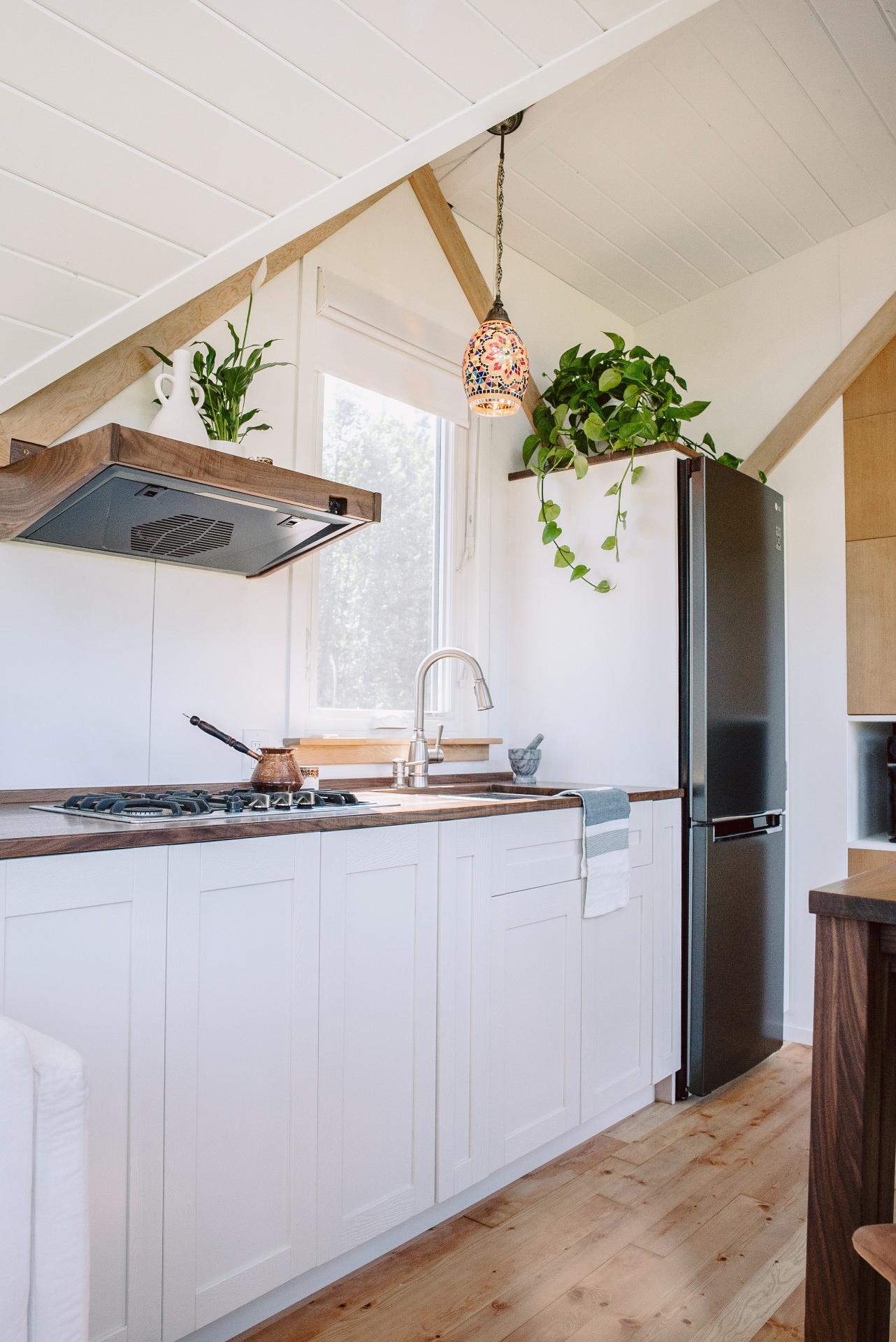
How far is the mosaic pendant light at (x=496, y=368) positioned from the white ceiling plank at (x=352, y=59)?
0.96m

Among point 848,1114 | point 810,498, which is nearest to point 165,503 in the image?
point 848,1114

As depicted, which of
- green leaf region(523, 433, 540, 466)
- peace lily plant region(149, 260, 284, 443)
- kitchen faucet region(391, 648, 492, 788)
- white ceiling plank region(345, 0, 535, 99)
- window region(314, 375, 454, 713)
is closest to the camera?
white ceiling plank region(345, 0, 535, 99)

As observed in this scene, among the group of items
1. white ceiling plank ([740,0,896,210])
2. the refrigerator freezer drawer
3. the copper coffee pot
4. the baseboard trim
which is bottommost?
the baseboard trim

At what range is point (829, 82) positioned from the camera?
8.82 feet

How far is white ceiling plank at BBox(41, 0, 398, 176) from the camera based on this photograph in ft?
4.45

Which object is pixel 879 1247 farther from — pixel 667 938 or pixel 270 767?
pixel 667 938

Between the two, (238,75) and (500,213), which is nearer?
(238,75)

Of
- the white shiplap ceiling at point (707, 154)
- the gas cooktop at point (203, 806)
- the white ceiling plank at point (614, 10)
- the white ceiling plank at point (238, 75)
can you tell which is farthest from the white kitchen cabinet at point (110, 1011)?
the white shiplap ceiling at point (707, 154)

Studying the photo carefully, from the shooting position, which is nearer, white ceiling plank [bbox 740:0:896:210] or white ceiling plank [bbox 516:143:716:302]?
white ceiling plank [bbox 740:0:896:210]

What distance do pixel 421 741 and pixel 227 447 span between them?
1021 mm

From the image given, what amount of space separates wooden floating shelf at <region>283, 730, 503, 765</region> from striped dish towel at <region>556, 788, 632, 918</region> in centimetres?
56

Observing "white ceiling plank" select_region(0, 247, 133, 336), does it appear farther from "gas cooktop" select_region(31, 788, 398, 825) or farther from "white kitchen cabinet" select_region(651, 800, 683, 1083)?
"white kitchen cabinet" select_region(651, 800, 683, 1083)

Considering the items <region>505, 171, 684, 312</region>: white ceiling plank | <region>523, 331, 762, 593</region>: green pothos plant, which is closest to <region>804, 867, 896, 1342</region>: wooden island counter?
<region>523, 331, 762, 593</region>: green pothos plant

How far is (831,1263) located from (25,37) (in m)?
2.03
